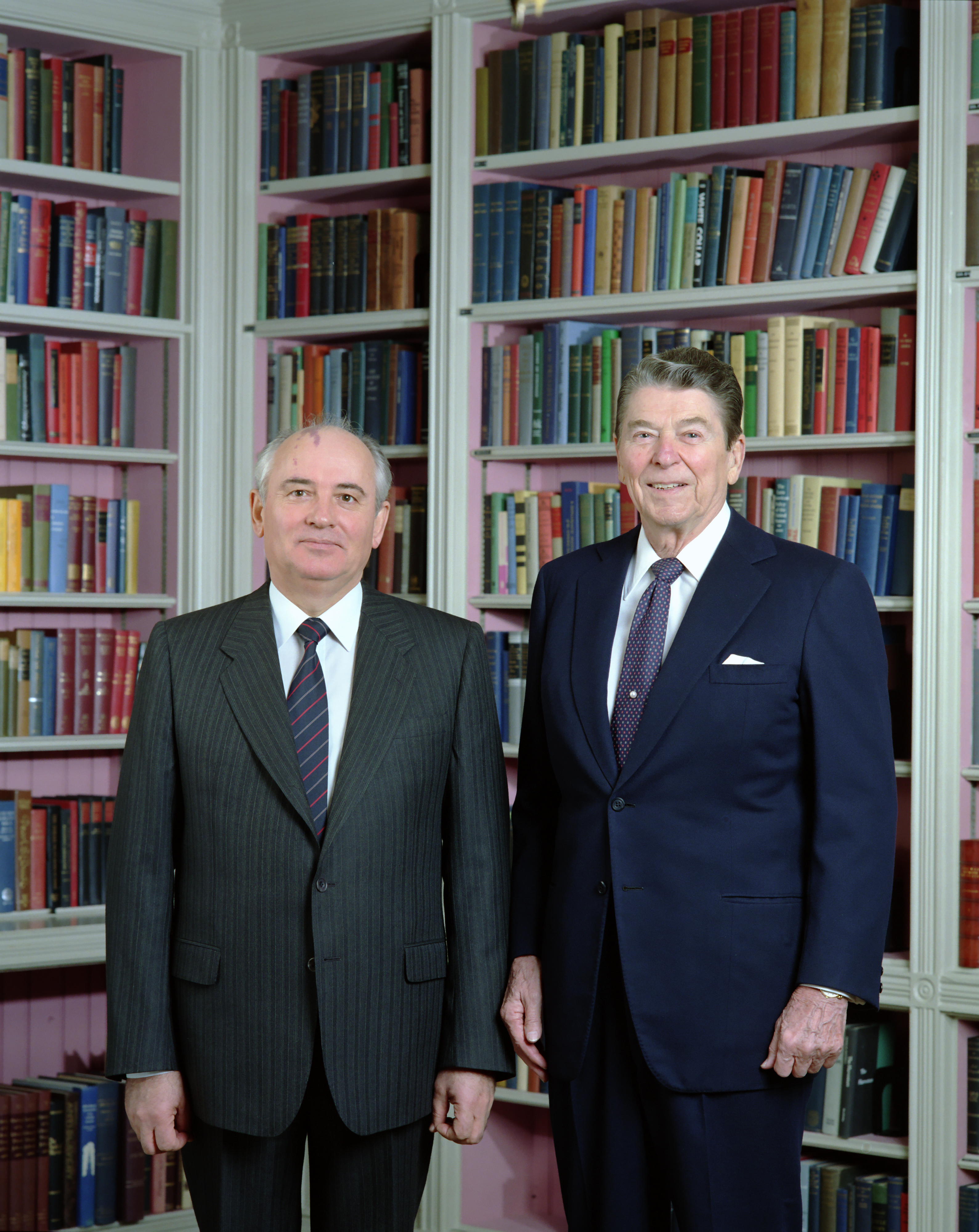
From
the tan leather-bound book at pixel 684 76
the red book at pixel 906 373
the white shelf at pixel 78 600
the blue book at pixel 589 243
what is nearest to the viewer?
the red book at pixel 906 373

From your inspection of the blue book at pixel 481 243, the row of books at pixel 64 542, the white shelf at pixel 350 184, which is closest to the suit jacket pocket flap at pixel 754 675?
the blue book at pixel 481 243

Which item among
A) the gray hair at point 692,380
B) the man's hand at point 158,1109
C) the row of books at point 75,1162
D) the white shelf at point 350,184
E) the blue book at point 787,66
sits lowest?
the row of books at point 75,1162

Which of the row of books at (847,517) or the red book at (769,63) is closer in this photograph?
the row of books at (847,517)

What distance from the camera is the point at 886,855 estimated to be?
6.36 ft

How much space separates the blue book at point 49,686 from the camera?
3.65 metres

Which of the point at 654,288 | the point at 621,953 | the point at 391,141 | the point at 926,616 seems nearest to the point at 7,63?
the point at 391,141

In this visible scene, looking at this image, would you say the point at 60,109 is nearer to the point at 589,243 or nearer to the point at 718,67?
the point at 589,243

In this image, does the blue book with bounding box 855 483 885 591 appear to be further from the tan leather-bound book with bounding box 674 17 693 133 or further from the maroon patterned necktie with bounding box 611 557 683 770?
the maroon patterned necktie with bounding box 611 557 683 770

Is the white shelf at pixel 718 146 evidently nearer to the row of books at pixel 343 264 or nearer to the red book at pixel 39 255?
the row of books at pixel 343 264

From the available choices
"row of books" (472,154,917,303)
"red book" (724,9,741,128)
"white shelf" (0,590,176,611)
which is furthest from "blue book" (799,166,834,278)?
"white shelf" (0,590,176,611)

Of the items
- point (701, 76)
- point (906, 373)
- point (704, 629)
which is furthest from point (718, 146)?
point (704, 629)

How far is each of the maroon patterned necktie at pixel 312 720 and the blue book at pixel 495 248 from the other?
5.60ft

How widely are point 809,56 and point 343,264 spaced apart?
1.29m

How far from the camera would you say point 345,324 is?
12.1 feet
